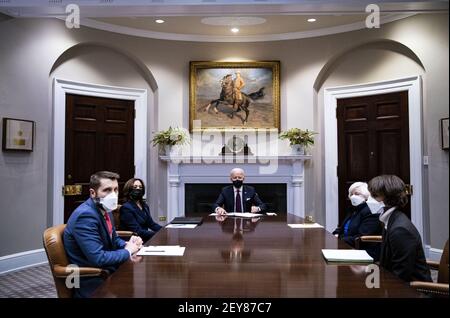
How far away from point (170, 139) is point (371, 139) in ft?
9.55

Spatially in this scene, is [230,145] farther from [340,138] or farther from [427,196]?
[427,196]

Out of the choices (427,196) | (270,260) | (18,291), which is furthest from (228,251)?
(427,196)

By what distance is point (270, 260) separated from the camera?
7.13ft

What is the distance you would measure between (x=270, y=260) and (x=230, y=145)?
15.7 ft

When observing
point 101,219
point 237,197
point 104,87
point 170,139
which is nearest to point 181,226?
point 101,219

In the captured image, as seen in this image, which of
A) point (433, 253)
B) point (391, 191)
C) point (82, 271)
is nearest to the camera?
point (82, 271)

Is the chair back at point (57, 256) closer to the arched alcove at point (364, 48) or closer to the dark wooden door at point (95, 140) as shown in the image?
the dark wooden door at point (95, 140)

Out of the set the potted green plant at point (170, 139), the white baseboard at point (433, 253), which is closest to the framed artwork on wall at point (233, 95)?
the potted green plant at point (170, 139)

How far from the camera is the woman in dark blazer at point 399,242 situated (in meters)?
2.20

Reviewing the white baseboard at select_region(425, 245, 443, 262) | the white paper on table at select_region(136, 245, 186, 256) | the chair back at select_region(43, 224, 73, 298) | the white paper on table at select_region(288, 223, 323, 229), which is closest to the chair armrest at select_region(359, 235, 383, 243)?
the white paper on table at select_region(288, 223, 323, 229)

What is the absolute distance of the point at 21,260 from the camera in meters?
5.20

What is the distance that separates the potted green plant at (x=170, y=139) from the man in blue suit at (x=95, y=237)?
3861 millimetres

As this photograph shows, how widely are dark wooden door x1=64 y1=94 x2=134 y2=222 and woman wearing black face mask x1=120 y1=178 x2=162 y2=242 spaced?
7.29 ft

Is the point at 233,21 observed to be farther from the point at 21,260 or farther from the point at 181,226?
the point at 21,260
